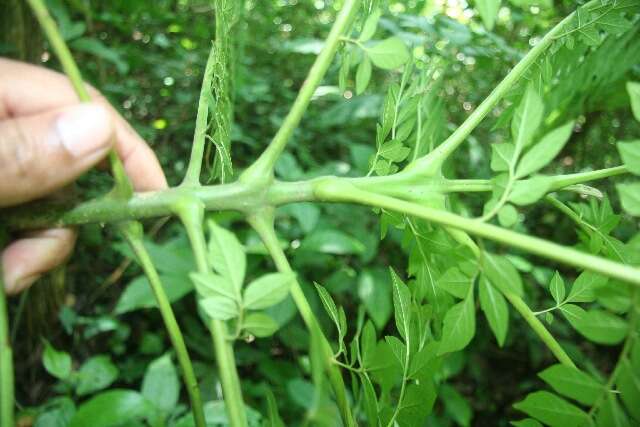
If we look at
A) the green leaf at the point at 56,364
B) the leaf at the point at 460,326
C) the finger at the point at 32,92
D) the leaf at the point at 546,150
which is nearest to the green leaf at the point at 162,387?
the green leaf at the point at 56,364

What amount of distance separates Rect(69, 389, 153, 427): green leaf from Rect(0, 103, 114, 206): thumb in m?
0.39

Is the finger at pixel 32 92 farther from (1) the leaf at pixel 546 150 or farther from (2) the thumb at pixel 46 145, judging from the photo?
(1) the leaf at pixel 546 150

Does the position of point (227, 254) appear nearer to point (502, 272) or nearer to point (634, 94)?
point (502, 272)

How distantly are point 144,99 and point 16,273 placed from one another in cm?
141

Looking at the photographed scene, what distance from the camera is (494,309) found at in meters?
0.36

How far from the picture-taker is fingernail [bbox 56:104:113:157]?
0.53 meters

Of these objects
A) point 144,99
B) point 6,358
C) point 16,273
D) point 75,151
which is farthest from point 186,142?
point 6,358

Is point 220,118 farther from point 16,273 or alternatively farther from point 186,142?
point 186,142

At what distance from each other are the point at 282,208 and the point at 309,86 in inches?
37.8

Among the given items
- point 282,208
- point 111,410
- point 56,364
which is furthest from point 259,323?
point 282,208

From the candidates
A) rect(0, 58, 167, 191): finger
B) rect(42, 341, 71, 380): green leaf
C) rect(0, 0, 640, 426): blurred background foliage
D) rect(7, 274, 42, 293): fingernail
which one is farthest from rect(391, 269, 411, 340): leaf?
rect(42, 341, 71, 380): green leaf

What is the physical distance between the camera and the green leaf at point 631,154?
1.09 ft

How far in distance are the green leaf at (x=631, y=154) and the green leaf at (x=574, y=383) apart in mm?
144

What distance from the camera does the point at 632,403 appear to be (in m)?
0.32
